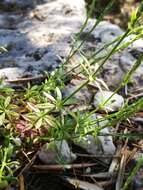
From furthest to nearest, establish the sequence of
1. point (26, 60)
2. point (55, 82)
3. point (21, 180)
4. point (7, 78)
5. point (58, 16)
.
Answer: point (58, 16) < point (26, 60) < point (7, 78) < point (55, 82) < point (21, 180)

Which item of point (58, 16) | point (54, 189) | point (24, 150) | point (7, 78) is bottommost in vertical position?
point (54, 189)

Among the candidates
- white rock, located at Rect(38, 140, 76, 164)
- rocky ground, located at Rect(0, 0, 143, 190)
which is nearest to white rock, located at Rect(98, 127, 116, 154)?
rocky ground, located at Rect(0, 0, 143, 190)

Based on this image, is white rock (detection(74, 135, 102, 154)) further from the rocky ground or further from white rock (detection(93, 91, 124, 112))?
white rock (detection(93, 91, 124, 112))

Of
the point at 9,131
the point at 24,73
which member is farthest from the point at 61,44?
the point at 9,131

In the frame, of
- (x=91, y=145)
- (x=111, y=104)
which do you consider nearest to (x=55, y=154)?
(x=91, y=145)

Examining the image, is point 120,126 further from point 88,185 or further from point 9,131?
point 9,131

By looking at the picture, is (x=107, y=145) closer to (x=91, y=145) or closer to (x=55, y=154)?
(x=91, y=145)

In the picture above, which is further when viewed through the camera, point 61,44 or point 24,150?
point 61,44

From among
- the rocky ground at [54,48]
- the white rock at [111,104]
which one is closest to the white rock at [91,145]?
the rocky ground at [54,48]
